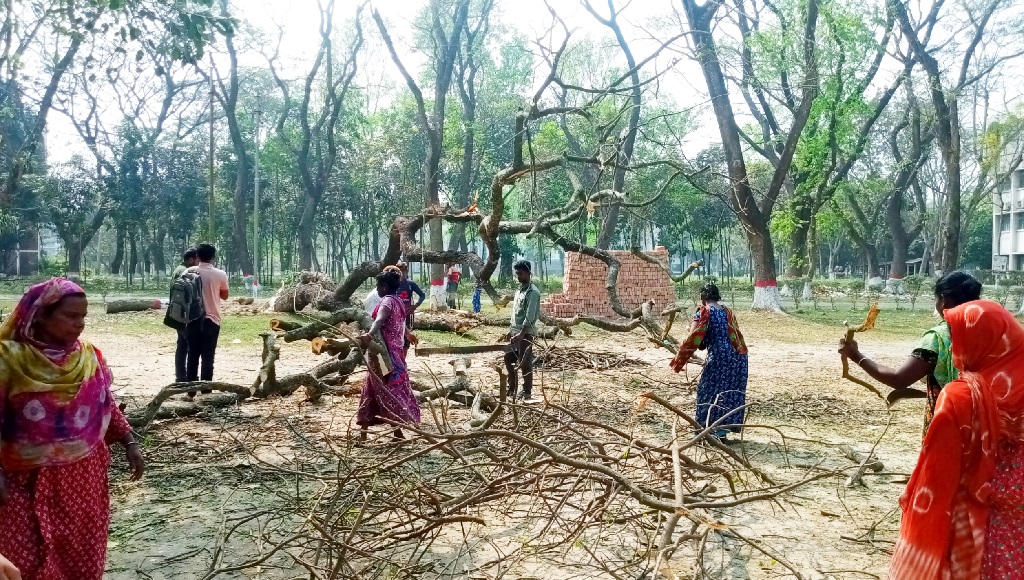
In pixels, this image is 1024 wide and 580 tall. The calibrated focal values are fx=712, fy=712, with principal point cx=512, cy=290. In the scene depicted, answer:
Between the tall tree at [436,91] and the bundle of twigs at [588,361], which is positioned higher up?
the tall tree at [436,91]

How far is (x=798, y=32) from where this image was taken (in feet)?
60.9

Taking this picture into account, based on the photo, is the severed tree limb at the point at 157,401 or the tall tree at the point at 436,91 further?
the tall tree at the point at 436,91

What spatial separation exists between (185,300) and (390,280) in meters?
2.65

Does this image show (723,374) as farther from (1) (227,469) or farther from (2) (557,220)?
(2) (557,220)

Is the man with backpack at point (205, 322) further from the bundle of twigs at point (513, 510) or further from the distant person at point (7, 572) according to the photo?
the distant person at point (7, 572)

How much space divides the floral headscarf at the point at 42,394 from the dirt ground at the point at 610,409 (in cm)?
66

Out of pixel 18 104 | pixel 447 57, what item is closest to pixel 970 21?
pixel 447 57

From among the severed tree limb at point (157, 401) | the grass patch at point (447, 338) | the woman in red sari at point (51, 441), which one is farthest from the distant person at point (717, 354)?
the grass patch at point (447, 338)

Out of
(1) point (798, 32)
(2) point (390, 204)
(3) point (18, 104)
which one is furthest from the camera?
(2) point (390, 204)

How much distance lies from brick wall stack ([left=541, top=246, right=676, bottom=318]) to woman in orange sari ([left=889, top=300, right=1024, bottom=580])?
15905mm

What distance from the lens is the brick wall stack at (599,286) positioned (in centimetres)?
1864

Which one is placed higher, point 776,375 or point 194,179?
point 194,179

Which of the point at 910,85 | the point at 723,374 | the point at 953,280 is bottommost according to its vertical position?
the point at 723,374

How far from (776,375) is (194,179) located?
27.6m
